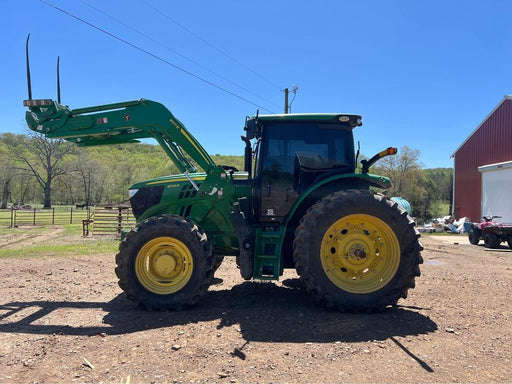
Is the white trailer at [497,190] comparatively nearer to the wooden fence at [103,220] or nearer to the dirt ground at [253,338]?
the dirt ground at [253,338]

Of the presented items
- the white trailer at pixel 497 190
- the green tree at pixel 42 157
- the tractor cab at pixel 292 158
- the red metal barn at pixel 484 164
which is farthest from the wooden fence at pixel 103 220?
the green tree at pixel 42 157

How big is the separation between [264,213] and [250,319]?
149 centimetres

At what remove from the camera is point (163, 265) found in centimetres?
502

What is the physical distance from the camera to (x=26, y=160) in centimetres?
5006

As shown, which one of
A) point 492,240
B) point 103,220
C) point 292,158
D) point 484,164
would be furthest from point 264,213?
point 484,164

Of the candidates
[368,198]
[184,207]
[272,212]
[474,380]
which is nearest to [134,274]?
[184,207]

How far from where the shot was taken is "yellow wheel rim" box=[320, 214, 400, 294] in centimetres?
481

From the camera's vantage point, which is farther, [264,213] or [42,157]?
[42,157]

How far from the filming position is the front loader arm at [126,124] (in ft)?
19.3

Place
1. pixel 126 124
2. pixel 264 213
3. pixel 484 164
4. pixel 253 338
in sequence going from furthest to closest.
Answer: pixel 484 164
pixel 126 124
pixel 264 213
pixel 253 338

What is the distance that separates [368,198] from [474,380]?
2281 mm

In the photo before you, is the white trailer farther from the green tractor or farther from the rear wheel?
the green tractor

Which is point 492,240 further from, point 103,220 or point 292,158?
point 103,220

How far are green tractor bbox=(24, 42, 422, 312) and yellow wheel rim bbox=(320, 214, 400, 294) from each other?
0.01 m
